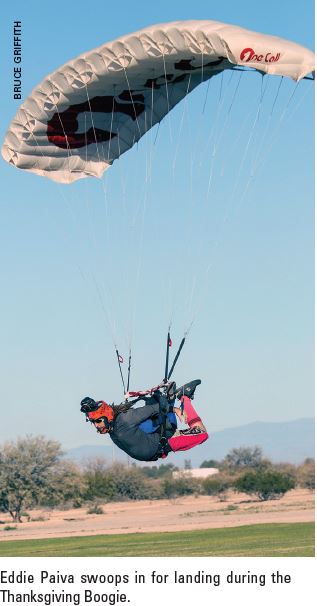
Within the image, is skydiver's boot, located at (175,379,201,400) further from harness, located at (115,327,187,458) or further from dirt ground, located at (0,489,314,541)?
dirt ground, located at (0,489,314,541)

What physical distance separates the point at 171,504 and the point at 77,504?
23.1 ft

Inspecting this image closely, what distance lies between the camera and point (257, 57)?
20.2 m

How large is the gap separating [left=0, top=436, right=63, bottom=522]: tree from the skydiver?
1783 inches

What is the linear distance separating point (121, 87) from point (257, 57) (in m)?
3.56

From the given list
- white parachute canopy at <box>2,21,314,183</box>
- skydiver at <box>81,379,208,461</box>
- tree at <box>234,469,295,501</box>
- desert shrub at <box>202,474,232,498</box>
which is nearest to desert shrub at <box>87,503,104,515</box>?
tree at <box>234,469,295,501</box>

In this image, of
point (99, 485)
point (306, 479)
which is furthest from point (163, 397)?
point (306, 479)

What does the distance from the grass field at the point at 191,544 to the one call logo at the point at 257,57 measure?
51.0 feet

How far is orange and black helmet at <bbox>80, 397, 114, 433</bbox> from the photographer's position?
19219 millimetres

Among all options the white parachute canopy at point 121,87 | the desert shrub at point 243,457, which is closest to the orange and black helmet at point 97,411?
the white parachute canopy at point 121,87

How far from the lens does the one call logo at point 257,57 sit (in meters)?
20.1

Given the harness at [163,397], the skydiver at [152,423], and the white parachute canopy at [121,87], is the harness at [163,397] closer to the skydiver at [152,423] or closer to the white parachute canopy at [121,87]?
the skydiver at [152,423]

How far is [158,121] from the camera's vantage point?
79.3 feet
